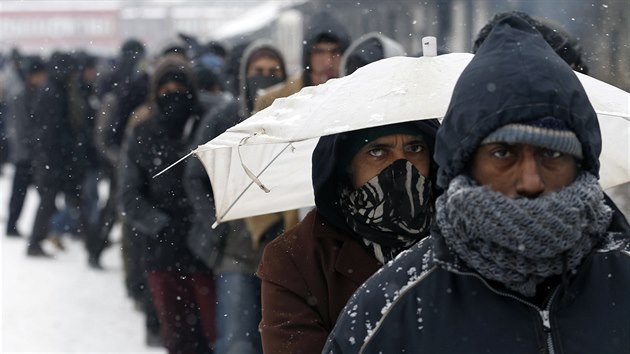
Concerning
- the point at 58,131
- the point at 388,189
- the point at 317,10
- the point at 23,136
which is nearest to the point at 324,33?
the point at 388,189

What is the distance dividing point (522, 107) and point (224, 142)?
113cm

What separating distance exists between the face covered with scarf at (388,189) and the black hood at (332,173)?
2 cm

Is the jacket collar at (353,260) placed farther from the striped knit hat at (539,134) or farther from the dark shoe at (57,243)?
the dark shoe at (57,243)

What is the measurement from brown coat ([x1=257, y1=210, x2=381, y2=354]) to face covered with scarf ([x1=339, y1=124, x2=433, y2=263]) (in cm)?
6

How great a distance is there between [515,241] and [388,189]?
3.42ft

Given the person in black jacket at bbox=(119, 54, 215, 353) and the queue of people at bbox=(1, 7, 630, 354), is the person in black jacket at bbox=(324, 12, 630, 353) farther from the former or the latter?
the person in black jacket at bbox=(119, 54, 215, 353)

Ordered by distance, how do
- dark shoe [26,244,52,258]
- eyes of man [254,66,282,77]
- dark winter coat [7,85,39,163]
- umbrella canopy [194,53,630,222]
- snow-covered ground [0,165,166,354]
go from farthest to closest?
dark winter coat [7,85,39,163] → dark shoe [26,244,52,258] → snow-covered ground [0,165,166,354] → eyes of man [254,66,282,77] → umbrella canopy [194,53,630,222]

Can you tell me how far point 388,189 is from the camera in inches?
131

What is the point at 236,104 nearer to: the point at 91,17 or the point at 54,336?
the point at 54,336

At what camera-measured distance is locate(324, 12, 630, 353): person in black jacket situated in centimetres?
233

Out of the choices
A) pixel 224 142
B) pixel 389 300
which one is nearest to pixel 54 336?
pixel 224 142

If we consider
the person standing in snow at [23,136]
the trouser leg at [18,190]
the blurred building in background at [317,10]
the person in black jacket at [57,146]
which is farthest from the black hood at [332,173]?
the trouser leg at [18,190]

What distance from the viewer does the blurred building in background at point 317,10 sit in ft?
37.6

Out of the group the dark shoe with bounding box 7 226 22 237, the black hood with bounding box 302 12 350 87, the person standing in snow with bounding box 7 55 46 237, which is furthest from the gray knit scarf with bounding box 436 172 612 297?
the dark shoe with bounding box 7 226 22 237
